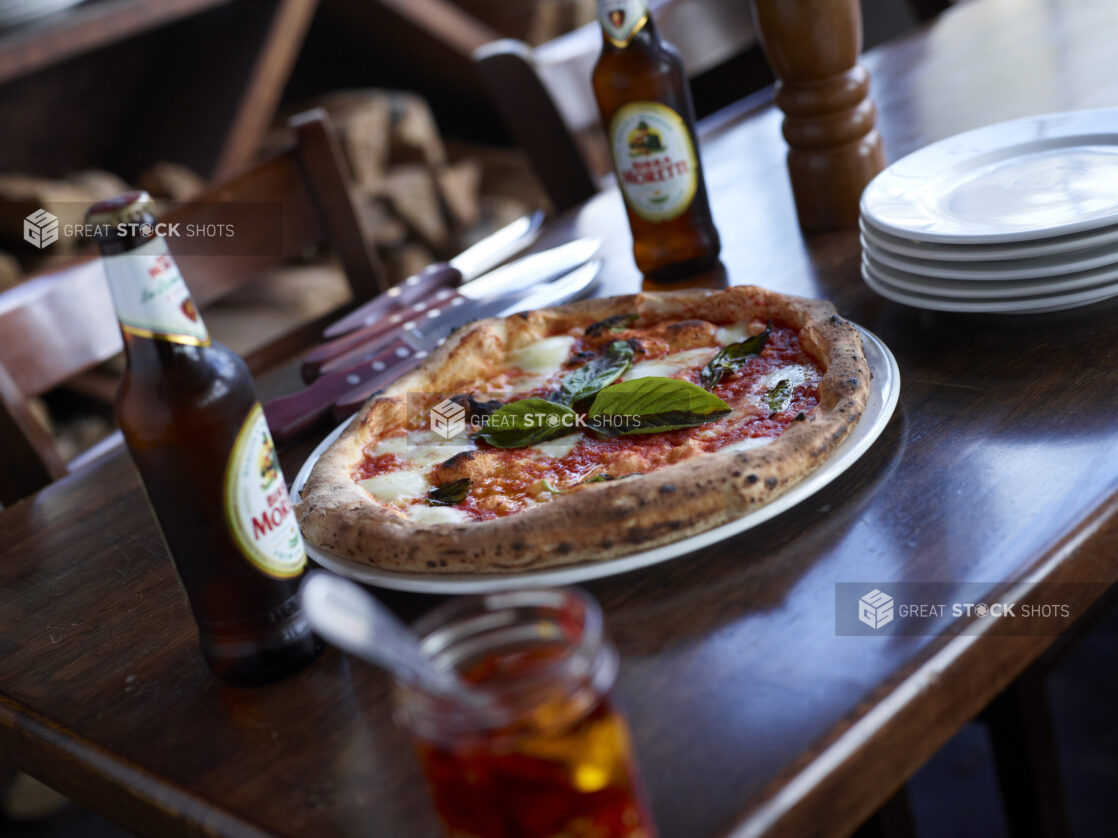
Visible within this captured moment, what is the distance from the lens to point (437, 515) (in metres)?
0.89

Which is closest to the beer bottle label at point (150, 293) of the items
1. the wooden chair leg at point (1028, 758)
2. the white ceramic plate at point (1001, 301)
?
the white ceramic plate at point (1001, 301)

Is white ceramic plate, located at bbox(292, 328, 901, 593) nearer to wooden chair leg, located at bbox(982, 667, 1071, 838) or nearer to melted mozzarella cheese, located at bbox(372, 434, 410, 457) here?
melted mozzarella cheese, located at bbox(372, 434, 410, 457)

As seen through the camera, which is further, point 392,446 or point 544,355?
point 544,355

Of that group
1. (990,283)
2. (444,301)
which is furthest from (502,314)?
(990,283)

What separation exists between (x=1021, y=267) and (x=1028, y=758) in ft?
2.16

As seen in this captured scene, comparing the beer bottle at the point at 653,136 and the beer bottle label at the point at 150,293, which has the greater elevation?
the beer bottle label at the point at 150,293

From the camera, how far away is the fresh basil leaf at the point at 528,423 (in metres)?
0.99

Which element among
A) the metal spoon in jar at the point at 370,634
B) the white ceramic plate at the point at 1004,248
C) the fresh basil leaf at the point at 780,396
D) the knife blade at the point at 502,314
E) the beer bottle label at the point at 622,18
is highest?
the beer bottle label at the point at 622,18

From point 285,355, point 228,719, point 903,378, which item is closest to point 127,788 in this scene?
point 228,719

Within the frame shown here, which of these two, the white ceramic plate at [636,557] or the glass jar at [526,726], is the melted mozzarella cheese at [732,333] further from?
the glass jar at [526,726]

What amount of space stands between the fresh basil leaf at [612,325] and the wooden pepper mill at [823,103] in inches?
15.8

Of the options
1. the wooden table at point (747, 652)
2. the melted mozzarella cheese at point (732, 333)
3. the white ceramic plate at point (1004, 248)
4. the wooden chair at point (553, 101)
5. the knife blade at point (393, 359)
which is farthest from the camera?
the wooden chair at point (553, 101)

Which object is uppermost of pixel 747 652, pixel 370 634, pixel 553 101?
pixel 370 634

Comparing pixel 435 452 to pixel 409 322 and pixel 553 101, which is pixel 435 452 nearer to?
pixel 409 322
